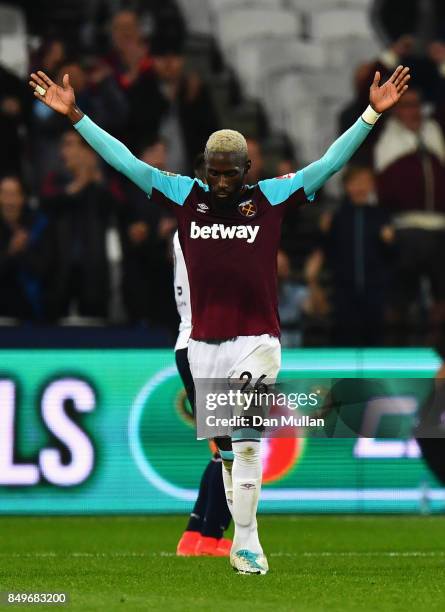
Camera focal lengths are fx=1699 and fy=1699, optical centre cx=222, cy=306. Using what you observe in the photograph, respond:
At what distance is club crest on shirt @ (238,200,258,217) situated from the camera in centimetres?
892

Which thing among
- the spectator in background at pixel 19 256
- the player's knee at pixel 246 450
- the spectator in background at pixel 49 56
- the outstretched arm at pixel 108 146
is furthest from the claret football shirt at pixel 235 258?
the spectator in background at pixel 49 56

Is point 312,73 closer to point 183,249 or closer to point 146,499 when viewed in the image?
point 146,499

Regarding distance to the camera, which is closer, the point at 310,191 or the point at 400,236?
the point at 310,191

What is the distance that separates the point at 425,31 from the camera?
2125 cm

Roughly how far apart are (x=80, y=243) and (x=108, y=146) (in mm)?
6887

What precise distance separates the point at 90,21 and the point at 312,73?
2876 mm

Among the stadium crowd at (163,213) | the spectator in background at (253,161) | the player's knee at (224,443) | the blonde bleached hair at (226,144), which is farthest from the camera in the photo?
the spectator in background at (253,161)

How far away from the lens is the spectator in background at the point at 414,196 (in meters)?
16.1

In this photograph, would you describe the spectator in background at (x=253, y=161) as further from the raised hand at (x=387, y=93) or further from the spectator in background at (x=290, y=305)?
the raised hand at (x=387, y=93)

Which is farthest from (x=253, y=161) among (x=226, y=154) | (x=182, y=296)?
(x=226, y=154)

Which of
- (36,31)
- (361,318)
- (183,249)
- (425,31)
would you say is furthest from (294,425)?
(425,31)

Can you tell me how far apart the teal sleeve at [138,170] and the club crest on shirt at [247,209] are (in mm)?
317

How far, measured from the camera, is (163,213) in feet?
54.4

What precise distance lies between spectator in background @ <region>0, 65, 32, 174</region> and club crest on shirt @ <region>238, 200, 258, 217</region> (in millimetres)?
8554
